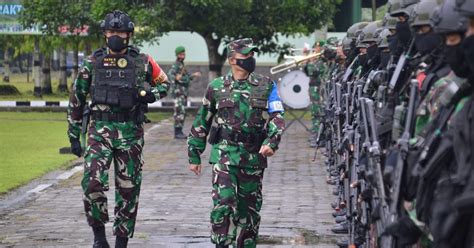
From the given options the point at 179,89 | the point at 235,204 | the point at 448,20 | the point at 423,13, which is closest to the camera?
the point at 448,20

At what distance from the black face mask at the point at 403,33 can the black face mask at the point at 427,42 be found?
0.70 meters

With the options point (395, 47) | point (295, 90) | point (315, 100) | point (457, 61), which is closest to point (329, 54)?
point (315, 100)

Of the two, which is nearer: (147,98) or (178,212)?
(147,98)

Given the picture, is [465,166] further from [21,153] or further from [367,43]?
[21,153]

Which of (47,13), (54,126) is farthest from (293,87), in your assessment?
(47,13)

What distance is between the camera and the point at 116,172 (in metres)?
11.9

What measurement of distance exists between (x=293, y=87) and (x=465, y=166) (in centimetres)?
2154

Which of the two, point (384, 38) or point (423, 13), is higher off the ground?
point (423, 13)

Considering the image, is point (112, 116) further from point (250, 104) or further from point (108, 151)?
point (250, 104)

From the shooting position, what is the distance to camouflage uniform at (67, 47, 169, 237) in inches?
465

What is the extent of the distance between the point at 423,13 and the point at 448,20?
4.84ft

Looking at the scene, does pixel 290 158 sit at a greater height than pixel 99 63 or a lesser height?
lesser

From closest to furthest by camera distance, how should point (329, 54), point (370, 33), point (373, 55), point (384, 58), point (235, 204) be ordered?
point (384, 58)
point (235, 204)
point (373, 55)
point (370, 33)
point (329, 54)

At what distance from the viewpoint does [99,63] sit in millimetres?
12000
